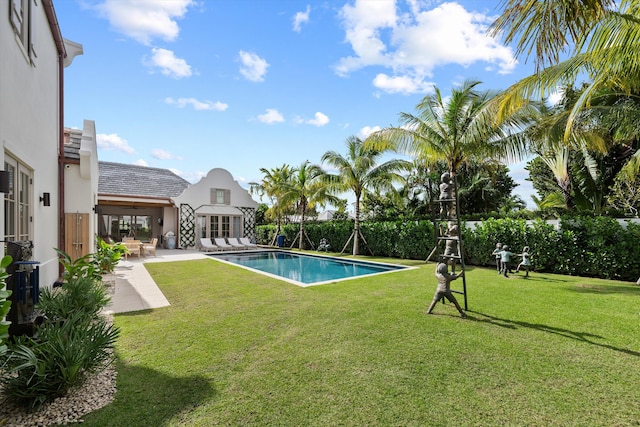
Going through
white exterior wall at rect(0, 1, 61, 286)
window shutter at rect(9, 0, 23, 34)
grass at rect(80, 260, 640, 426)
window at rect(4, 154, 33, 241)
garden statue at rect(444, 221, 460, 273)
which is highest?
A: window shutter at rect(9, 0, 23, 34)

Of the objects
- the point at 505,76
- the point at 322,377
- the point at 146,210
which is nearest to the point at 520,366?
the point at 322,377

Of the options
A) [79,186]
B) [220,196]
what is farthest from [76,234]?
[220,196]

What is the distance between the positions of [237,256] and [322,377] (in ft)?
54.2

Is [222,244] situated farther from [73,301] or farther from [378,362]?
[378,362]

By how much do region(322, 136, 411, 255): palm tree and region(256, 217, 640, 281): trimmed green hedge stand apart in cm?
282

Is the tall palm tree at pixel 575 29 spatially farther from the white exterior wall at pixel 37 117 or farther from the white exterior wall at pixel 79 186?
the white exterior wall at pixel 79 186

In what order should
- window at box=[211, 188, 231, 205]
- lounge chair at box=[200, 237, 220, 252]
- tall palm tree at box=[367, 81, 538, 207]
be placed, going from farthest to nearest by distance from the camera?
window at box=[211, 188, 231, 205] → lounge chair at box=[200, 237, 220, 252] → tall palm tree at box=[367, 81, 538, 207]

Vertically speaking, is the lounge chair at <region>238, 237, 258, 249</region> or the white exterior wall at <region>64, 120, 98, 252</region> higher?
the white exterior wall at <region>64, 120, 98, 252</region>

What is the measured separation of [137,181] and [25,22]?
68.3ft

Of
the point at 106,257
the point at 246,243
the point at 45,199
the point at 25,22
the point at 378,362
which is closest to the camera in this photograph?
the point at 378,362

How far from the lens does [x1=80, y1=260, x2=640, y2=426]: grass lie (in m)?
2.84

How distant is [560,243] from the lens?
10234 mm

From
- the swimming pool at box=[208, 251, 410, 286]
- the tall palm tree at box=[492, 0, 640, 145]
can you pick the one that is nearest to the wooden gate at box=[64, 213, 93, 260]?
the swimming pool at box=[208, 251, 410, 286]

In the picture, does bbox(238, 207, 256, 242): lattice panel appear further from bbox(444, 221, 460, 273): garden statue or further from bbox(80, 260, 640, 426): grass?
bbox(444, 221, 460, 273): garden statue
